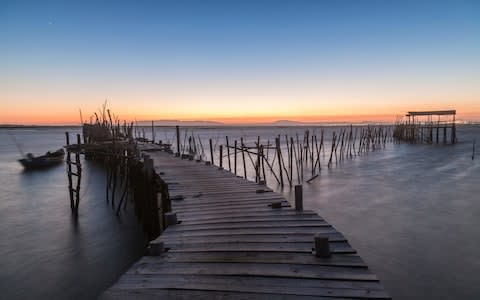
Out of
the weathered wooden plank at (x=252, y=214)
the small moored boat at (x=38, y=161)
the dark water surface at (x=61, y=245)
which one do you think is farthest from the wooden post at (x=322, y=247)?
the small moored boat at (x=38, y=161)

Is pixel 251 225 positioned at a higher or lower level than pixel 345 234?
higher

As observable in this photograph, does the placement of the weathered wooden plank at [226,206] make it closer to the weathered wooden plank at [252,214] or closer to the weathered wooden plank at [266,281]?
the weathered wooden plank at [252,214]

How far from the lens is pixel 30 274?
7.68 m

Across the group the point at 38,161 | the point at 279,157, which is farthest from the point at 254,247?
the point at 38,161

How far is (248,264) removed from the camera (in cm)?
407

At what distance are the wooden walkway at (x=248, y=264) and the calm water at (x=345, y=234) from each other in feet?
10.8

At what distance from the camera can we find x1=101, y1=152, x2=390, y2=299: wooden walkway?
3.45 metres

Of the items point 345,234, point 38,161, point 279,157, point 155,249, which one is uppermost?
point 155,249

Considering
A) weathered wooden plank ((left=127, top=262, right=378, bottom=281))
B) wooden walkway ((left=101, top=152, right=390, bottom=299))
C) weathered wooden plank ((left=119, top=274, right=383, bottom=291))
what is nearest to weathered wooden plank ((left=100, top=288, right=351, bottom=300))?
wooden walkway ((left=101, top=152, right=390, bottom=299))

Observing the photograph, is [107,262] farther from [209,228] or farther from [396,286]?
[396,286]

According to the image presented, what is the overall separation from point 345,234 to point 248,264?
701 cm

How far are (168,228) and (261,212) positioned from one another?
6.60ft

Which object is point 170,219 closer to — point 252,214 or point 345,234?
point 252,214

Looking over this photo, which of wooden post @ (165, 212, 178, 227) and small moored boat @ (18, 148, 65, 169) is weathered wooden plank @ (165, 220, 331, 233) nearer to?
wooden post @ (165, 212, 178, 227)
